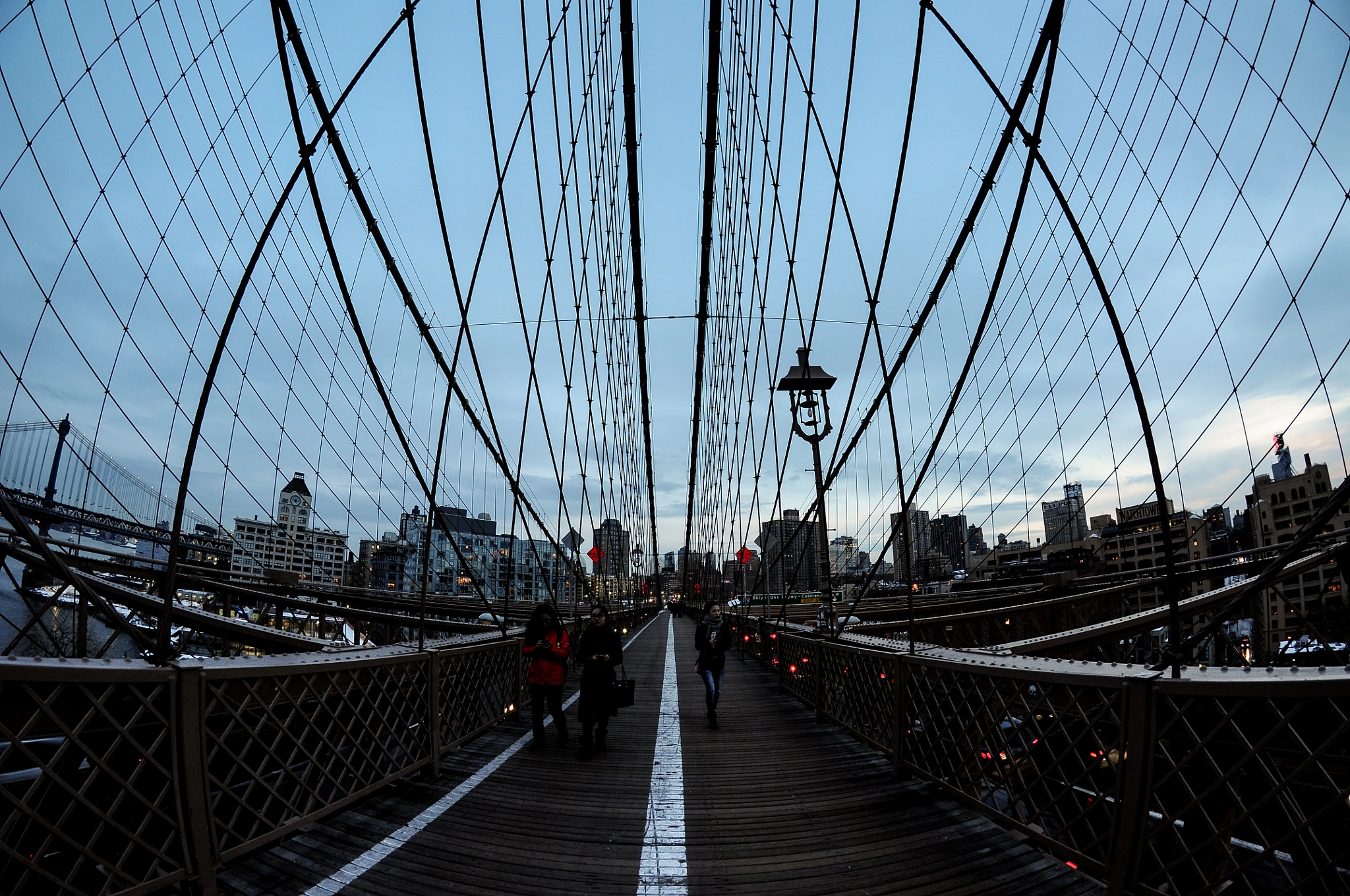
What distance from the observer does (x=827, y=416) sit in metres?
11.8

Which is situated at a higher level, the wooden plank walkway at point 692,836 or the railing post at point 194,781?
the railing post at point 194,781

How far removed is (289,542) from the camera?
66.1ft

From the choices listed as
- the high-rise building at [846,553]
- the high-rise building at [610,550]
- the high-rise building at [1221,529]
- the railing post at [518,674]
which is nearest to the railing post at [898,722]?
the railing post at [518,674]

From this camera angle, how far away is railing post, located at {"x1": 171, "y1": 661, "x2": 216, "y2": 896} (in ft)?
9.19

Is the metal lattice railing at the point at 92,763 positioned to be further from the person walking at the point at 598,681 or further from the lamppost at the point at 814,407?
the lamppost at the point at 814,407

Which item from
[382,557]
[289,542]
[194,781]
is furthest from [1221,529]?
[382,557]

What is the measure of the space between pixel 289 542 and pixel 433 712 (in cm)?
1837

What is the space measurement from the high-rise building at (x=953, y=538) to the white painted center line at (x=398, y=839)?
1780 cm

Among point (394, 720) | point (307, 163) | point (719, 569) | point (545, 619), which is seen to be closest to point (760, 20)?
point (307, 163)

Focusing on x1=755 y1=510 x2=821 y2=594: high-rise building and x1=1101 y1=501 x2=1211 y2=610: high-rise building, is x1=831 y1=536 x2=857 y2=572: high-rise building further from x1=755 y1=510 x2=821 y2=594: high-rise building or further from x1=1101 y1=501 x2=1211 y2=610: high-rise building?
x1=1101 y1=501 x2=1211 y2=610: high-rise building

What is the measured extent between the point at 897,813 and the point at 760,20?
15699 millimetres

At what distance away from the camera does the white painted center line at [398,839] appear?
2.97 m

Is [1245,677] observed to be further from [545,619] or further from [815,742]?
[545,619]

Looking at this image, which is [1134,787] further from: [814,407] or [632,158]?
[632,158]
